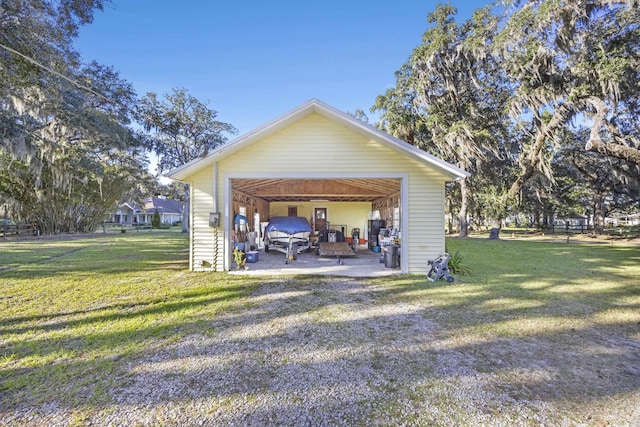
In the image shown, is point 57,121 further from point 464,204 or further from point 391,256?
point 464,204

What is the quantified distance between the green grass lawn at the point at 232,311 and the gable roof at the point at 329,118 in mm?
2718

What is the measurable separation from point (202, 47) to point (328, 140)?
7.98 meters

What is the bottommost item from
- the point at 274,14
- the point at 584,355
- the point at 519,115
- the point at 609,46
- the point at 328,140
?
the point at 584,355

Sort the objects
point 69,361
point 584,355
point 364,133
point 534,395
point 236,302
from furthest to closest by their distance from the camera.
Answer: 1. point 364,133
2. point 236,302
3. point 584,355
4. point 69,361
5. point 534,395

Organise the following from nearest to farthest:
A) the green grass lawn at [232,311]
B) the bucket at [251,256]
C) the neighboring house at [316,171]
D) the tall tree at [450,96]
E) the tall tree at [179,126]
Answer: the green grass lawn at [232,311], the neighboring house at [316,171], the bucket at [251,256], the tall tree at [450,96], the tall tree at [179,126]

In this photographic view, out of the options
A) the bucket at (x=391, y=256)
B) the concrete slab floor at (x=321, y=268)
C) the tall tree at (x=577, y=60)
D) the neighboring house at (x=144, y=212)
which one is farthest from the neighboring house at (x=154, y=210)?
the tall tree at (x=577, y=60)

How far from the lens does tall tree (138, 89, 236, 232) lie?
24.9m

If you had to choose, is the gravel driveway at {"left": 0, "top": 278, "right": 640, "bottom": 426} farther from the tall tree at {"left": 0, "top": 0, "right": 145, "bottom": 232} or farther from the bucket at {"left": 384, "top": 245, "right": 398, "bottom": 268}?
the tall tree at {"left": 0, "top": 0, "right": 145, "bottom": 232}

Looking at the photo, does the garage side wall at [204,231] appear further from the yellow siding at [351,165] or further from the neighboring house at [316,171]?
the yellow siding at [351,165]

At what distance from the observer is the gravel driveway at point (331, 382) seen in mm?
2344

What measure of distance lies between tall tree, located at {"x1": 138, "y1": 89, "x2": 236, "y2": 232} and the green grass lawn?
1876 centimetres

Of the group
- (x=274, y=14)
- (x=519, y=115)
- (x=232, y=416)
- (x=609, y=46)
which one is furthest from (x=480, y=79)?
(x=232, y=416)

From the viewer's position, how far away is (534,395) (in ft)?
8.73

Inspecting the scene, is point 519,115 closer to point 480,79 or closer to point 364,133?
point 480,79
